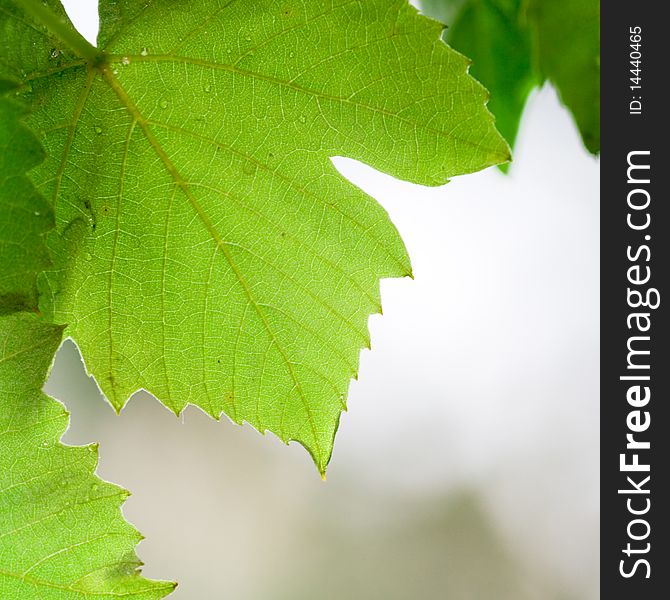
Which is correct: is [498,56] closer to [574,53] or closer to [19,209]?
[574,53]

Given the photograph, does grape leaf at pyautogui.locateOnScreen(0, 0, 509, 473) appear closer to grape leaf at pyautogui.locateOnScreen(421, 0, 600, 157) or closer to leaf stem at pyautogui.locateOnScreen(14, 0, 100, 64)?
leaf stem at pyautogui.locateOnScreen(14, 0, 100, 64)

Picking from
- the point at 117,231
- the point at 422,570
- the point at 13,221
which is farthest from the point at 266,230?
the point at 422,570

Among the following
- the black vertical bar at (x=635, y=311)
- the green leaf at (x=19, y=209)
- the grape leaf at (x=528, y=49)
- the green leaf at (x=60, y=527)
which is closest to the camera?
the green leaf at (x=19, y=209)

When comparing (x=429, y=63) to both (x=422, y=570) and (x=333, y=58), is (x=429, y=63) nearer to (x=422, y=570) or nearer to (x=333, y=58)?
(x=333, y=58)

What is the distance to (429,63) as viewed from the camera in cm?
52

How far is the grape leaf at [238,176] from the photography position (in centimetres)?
54

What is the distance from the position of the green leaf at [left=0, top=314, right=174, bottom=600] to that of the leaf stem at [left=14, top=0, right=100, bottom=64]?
0.18 metres

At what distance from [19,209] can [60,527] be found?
24 centimetres

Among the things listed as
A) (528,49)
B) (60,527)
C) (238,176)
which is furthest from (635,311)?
(60,527)

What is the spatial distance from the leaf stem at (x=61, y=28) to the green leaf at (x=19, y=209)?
0.36ft

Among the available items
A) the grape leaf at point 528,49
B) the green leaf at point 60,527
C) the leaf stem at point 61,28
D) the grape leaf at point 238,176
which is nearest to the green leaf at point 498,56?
the grape leaf at point 528,49

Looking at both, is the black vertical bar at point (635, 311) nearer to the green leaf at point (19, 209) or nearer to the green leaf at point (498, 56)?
the green leaf at point (498, 56)

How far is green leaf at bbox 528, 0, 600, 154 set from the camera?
63 centimetres

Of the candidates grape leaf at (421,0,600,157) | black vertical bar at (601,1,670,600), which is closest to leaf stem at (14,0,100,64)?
grape leaf at (421,0,600,157)
